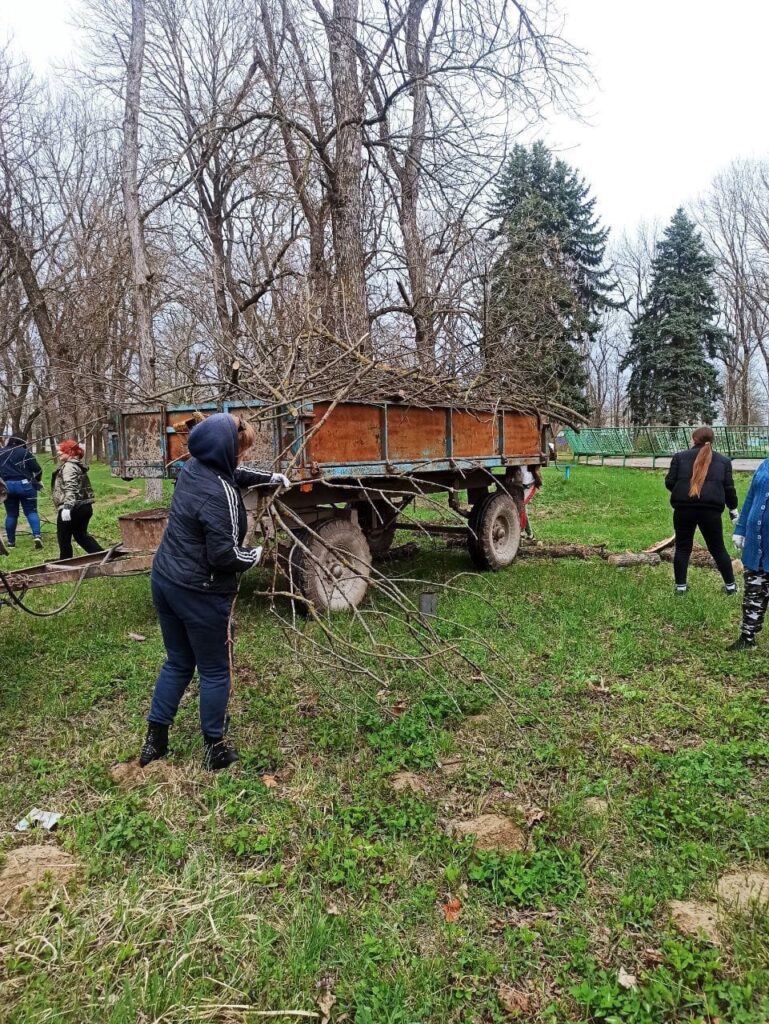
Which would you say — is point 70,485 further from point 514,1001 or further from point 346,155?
point 514,1001

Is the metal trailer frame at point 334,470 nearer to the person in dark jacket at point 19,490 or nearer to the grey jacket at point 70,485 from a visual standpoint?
the grey jacket at point 70,485

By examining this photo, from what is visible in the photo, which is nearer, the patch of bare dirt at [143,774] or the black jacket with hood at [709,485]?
the patch of bare dirt at [143,774]

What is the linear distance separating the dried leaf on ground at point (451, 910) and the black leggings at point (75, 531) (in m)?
6.49

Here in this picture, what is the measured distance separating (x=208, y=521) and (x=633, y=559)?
6.32m

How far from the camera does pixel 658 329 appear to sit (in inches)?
1291

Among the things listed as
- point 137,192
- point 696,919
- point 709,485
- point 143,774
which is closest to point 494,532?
point 709,485

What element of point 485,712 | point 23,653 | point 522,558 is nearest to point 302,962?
point 485,712

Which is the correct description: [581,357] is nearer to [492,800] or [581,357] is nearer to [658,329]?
A: [658,329]

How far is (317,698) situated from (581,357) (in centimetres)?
2189

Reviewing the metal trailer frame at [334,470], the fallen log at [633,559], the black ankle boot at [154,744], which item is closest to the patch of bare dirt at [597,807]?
the metal trailer frame at [334,470]

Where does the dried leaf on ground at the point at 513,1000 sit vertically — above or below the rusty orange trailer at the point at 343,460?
below

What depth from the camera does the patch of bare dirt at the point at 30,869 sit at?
2.54 metres

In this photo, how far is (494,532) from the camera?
8.00 m

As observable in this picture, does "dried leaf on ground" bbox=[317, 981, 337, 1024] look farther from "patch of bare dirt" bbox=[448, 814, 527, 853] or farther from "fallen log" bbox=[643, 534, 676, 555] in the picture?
"fallen log" bbox=[643, 534, 676, 555]
